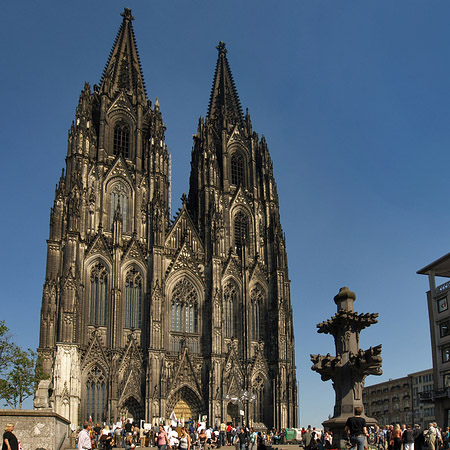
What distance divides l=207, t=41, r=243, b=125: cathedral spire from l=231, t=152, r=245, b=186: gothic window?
3721mm

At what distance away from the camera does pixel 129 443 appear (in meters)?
24.0

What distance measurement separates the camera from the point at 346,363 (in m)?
19.4

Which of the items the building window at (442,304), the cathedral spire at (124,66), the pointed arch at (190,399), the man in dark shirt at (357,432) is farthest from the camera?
the cathedral spire at (124,66)

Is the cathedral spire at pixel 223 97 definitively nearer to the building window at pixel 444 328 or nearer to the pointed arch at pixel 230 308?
the pointed arch at pixel 230 308

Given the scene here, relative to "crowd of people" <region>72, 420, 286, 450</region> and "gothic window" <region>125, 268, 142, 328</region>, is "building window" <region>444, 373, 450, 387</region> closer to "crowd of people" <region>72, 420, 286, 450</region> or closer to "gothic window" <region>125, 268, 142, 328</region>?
"crowd of people" <region>72, 420, 286, 450</region>

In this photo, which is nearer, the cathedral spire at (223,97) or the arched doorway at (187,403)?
the arched doorway at (187,403)

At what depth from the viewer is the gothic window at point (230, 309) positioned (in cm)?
5138

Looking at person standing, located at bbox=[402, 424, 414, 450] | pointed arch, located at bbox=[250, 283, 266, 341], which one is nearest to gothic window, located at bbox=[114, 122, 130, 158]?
pointed arch, located at bbox=[250, 283, 266, 341]

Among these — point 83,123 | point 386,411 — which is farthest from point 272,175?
point 386,411

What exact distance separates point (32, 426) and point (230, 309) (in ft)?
109

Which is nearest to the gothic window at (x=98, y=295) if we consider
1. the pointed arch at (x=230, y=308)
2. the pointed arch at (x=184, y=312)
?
the pointed arch at (x=184, y=312)

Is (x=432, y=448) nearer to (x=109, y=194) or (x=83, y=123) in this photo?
(x=109, y=194)

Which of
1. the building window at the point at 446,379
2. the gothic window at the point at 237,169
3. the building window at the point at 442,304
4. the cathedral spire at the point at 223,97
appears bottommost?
the building window at the point at 446,379

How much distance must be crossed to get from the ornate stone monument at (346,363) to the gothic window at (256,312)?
3230cm
